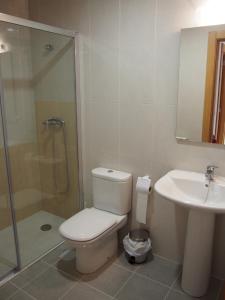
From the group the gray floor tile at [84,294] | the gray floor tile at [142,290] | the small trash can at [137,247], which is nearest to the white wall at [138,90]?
the small trash can at [137,247]

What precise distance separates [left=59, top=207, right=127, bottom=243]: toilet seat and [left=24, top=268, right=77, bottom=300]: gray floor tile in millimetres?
394

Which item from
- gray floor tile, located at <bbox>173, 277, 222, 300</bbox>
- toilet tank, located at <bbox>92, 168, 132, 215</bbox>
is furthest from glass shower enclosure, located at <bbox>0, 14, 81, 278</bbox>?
gray floor tile, located at <bbox>173, 277, 222, 300</bbox>

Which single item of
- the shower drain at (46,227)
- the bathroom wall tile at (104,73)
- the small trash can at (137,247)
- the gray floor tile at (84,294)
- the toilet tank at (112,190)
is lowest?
the gray floor tile at (84,294)

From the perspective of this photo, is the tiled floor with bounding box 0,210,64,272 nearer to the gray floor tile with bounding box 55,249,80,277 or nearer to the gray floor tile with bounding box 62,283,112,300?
the gray floor tile with bounding box 55,249,80,277

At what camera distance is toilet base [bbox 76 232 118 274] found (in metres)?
1.97

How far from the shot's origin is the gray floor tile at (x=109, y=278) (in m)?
1.88

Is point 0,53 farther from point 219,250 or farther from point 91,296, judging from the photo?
point 219,250

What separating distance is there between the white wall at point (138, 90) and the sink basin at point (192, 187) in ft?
0.37

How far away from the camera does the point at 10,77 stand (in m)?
2.29

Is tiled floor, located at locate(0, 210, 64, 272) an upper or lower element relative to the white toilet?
lower

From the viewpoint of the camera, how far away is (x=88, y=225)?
6.41 ft

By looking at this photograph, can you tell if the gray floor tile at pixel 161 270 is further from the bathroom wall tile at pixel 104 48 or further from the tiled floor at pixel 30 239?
the bathroom wall tile at pixel 104 48

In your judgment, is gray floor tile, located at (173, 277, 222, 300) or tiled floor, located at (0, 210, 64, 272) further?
tiled floor, located at (0, 210, 64, 272)

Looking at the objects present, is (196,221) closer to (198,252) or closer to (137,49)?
(198,252)
